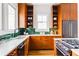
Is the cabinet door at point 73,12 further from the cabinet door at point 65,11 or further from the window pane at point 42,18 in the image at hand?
the window pane at point 42,18

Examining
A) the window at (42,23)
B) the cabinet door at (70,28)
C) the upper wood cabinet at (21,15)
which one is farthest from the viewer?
the window at (42,23)

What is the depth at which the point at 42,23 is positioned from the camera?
8.96 metres

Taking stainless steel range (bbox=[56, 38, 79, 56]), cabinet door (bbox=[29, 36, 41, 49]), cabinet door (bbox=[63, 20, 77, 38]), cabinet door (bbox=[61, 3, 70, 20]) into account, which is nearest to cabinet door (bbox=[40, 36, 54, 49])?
cabinet door (bbox=[29, 36, 41, 49])

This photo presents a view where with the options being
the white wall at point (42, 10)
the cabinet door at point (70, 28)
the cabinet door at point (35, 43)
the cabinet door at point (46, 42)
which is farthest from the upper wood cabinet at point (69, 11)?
the cabinet door at point (35, 43)

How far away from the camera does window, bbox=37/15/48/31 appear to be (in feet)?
29.2

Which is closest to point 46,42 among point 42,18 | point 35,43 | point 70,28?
point 35,43

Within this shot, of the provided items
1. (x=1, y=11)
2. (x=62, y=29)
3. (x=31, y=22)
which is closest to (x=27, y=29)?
(x=31, y=22)

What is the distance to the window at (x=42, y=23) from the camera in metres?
8.89

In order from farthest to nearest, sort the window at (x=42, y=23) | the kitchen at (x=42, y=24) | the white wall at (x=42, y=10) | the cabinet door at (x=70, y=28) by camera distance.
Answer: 1. the window at (x=42, y=23)
2. the white wall at (x=42, y=10)
3. the cabinet door at (x=70, y=28)
4. the kitchen at (x=42, y=24)

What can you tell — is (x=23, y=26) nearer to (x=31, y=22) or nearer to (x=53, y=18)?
(x=31, y=22)

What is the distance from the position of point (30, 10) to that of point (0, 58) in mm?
6996

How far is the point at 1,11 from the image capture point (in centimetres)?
475

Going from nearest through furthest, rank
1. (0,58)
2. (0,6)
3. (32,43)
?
(0,58)
(0,6)
(32,43)

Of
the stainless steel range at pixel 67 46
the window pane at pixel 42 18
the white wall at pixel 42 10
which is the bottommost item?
the stainless steel range at pixel 67 46
